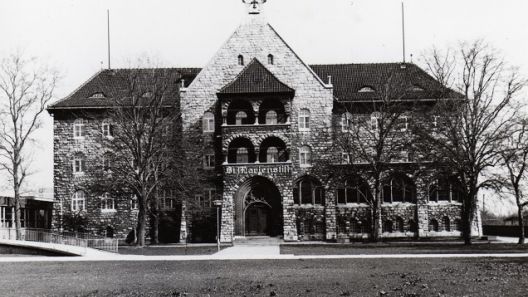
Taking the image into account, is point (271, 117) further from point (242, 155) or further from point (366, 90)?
point (366, 90)

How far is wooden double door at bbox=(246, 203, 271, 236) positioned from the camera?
166 ft

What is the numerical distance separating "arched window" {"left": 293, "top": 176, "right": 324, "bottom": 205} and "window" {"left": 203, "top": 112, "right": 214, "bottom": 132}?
8.12 metres

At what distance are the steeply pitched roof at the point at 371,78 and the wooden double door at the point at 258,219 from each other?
11.1 metres

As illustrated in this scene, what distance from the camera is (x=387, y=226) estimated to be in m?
52.6

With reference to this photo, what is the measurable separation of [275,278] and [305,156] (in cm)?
→ 3289

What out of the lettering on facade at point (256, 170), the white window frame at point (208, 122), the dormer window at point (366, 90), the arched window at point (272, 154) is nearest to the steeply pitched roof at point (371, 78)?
the dormer window at point (366, 90)

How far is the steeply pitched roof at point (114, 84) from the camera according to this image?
47.4 m

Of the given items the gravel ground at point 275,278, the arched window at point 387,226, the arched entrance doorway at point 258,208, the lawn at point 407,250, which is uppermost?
the arched entrance doorway at point 258,208

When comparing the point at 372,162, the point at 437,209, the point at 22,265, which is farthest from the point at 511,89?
the point at 22,265

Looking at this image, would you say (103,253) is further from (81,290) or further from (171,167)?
(81,290)

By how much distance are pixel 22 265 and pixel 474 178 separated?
25.8 m

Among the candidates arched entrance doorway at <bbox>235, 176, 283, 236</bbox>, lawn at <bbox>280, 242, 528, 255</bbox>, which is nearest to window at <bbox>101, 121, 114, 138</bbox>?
arched entrance doorway at <bbox>235, 176, 283, 236</bbox>

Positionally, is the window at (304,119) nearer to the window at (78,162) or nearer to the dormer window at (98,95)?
the dormer window at (98,95)

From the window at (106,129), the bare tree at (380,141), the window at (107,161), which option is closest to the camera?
the window at (107,161)
